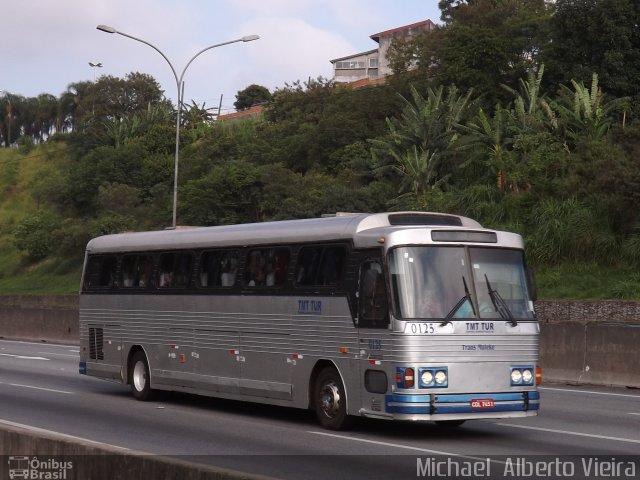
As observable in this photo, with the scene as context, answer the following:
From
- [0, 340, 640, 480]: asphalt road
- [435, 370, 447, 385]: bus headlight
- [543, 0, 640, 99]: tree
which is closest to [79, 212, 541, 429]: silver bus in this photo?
[435, 370, 447, 385]: bus headlight

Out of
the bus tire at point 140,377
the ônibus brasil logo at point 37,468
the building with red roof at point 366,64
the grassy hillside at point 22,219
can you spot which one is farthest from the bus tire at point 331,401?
the building with red roof at point 366,64

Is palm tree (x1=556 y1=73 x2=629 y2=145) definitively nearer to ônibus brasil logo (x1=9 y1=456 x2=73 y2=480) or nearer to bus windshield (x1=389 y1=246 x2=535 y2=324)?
bus windshield (x1=389 y1=246 x2=535 y2=324)

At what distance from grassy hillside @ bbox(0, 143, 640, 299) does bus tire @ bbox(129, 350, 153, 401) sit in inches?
697

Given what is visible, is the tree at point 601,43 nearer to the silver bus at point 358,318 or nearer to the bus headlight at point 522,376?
the silver bus at point 358,318

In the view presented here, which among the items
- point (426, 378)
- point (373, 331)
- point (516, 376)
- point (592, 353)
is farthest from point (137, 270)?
point (592, 353)

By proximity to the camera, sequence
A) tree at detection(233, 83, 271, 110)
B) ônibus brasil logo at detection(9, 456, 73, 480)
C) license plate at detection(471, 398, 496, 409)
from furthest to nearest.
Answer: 1. tree at detection(233, 83, 271, 110)
2. license plate at detection(471, 398, 496, 409)
3. ônibus brasil logo at detection(9, 456, 73, 480)

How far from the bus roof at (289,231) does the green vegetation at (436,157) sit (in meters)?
18.4

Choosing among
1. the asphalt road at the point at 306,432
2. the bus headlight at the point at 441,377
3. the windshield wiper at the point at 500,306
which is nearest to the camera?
the asphalt road at the point at 306,432

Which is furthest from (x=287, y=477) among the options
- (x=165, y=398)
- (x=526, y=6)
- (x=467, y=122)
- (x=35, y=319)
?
(x=526, y=6)

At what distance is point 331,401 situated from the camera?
49.0 ft

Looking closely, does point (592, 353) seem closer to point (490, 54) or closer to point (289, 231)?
point (289, 231)

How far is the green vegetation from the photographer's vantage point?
37.4 m

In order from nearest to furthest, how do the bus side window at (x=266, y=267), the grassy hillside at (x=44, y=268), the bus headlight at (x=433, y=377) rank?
the bus headlight at (x=433, y=377)
the bus side window at (x=266, y=267)
the grassy hillside at (x=44, y=268)

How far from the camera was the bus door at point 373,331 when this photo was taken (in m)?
13.8
